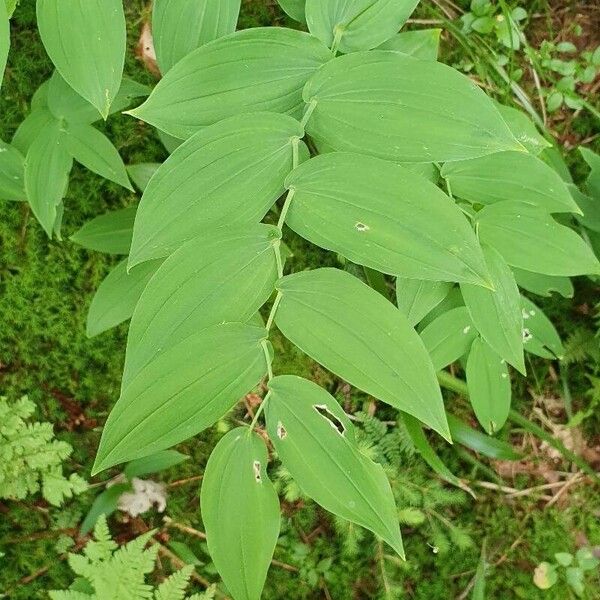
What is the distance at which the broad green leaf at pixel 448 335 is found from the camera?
6.21 ft

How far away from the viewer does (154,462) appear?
2244 mm

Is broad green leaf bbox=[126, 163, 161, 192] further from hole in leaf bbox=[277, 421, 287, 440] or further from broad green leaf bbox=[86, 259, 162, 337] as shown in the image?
hole in leaf bbox=[277, 421, 287, 440]

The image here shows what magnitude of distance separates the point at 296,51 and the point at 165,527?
Answer: 176 cm

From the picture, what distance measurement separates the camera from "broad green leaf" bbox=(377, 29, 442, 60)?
66.5 inches

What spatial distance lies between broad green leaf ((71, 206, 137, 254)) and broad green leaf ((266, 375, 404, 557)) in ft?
3.09

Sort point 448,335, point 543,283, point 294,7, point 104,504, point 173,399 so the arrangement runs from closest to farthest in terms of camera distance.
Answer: point 173,399
point 294,7
point 448,335
point 543,283
point 104,504

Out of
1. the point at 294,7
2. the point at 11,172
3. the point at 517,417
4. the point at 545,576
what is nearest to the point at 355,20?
the point at 294,7

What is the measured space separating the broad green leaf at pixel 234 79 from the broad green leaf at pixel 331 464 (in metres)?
0.60

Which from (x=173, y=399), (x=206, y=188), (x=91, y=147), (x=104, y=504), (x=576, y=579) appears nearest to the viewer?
(x=173, y=399)

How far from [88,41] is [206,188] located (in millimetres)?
428

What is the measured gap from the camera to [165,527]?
7.86ft

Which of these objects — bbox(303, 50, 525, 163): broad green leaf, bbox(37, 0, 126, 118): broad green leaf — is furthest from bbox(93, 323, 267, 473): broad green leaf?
bbox(37, 0, 126, 118): broad green leaf

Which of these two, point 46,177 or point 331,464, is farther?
point 46,177

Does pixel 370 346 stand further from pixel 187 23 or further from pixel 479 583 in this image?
pixel 479 583
